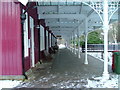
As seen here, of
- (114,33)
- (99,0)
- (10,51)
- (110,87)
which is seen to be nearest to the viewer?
(110,87)

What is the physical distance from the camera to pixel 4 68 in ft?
24.6

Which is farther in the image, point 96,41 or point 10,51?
point 96,41

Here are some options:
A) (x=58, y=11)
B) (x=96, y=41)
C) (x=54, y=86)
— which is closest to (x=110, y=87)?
(x=54, y=86)

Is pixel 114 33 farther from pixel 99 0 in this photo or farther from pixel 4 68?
pixel 4 68

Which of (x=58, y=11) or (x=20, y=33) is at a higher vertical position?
Answer: (x=58, y=11)

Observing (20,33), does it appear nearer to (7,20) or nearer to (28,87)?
(7,20)

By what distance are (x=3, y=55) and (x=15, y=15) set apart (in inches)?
65.6

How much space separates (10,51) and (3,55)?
0.33 metres

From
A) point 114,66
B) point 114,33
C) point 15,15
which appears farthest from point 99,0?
point 114,33

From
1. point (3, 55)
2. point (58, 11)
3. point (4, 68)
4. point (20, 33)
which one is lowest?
point (4, 68)

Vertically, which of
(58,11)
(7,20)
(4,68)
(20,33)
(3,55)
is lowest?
(4,68)

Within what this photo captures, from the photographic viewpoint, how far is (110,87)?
613 centimetres

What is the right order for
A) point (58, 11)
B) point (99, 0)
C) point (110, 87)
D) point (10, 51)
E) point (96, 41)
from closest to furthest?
point (110, 87)
point (10, 51)
point (99, 0)
point (58, 11)
point (96, 41)

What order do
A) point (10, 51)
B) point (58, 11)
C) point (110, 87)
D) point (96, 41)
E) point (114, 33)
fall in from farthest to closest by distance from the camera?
point (114, 33), point (96, 41), point (58, 11), point (10, 51), point (110, 87)
